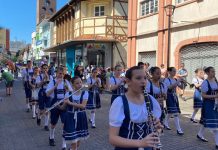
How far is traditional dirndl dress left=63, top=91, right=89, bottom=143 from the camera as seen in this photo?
20.5 feet

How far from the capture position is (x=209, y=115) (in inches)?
306

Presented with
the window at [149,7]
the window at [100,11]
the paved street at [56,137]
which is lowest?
the paved street at [56,137]

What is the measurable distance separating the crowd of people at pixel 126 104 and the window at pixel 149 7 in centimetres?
717

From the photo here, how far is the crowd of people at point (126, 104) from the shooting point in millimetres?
3086

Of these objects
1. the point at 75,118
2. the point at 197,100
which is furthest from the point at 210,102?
the point at 75,118

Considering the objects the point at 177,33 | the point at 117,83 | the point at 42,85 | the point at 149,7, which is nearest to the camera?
the point at 117,83

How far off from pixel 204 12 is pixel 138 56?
7572mm

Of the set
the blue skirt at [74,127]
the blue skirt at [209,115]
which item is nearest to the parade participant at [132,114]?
the blue skirt at [74,127]

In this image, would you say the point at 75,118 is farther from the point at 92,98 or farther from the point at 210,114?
the point at 92,98

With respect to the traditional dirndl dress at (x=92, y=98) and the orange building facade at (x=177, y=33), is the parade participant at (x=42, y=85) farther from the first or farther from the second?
the orange building facade at (x=177, y=33)

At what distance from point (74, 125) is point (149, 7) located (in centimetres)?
1703

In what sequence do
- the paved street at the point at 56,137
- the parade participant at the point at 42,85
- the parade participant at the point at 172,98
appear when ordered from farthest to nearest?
the parade participant at the point at 42,85, the parade participant at the point at 172,98, the paved street at the point at 56,137

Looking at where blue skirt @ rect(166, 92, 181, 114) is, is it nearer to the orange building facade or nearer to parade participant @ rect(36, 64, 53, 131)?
parade participant @ rect(36, 64, 53, 131)

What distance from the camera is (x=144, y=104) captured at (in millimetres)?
3201
